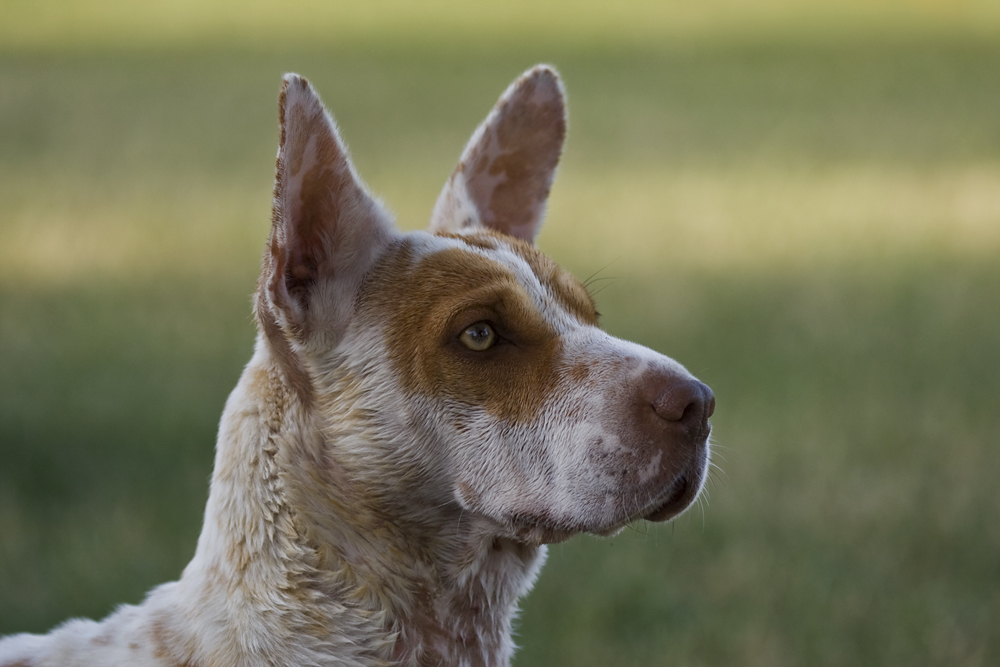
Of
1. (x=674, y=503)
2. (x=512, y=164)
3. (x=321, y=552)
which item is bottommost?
(x=321, y=552)

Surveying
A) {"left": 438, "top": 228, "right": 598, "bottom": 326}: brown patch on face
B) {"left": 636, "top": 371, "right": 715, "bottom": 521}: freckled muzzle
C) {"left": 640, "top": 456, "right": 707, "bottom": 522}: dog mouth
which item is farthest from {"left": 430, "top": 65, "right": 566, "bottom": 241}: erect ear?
{"left": 640, "top": 456, "right": 707, "bottom": 522}: dog mouth

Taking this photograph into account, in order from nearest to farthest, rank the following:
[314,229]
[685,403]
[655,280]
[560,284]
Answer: [685,403] < [314,229] < [560,284] < [655,280]

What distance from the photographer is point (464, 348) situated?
3.18 m

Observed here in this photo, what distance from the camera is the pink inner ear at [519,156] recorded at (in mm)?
4078

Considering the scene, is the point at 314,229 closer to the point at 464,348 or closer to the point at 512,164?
the point at 464,348

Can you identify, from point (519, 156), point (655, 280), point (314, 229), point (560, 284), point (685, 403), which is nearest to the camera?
point (685, 403)

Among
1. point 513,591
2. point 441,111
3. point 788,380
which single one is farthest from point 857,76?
point 513,591

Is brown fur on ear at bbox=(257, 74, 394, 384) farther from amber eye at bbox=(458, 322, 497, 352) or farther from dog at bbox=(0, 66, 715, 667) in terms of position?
amber eye at bbox=(458, 322, 497, 352)

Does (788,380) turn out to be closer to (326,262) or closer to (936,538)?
(936,538)

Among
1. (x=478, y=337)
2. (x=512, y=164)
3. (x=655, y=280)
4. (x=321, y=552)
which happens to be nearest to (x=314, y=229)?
(x=478, y=337)

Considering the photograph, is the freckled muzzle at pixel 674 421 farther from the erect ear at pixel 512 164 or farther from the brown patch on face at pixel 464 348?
the erect ear at pixel 512 164

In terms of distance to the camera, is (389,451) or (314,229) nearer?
(389,451)

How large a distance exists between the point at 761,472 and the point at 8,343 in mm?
6491

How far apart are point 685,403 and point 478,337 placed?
0.60 metres
